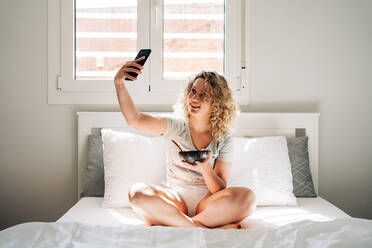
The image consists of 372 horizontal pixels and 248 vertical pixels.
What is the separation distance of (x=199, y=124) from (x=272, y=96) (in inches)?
32.3

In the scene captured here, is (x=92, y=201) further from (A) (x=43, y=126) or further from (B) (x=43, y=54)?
(B) (x=43, y=54)

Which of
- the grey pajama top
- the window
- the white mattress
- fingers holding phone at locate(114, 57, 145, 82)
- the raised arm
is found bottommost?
the white mattress

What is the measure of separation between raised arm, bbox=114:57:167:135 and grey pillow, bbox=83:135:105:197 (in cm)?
54

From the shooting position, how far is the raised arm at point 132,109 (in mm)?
1484

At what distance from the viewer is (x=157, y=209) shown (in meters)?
1.38

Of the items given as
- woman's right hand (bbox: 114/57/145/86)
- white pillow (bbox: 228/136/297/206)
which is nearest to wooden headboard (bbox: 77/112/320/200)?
white pillow (bbox: 228/136/297/206)

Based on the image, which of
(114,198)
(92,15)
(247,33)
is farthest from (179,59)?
(114,198)

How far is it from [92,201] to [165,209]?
64cm

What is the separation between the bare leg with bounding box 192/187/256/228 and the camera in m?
1.38

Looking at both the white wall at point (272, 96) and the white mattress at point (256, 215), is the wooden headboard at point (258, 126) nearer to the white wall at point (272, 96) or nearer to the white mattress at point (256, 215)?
the white wall at point (272, 96)

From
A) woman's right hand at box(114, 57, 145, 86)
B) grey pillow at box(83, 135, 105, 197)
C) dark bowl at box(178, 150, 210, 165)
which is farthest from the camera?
grey pillow at box(83, 135, 105, 197)

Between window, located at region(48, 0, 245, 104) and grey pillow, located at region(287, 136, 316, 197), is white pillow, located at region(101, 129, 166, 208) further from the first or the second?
grey pillow, located at region(287, 136, 316, 197)

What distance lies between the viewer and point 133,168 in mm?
1800

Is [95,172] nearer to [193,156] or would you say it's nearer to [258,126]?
[193,156]
